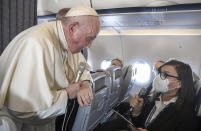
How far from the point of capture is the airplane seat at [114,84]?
210 cm

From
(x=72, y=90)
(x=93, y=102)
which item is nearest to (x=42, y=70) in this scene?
(x=72, y=90)

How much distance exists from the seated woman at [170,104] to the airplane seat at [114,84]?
1.22 ft

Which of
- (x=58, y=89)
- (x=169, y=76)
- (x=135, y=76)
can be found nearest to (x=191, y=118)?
(x=169, y=76)

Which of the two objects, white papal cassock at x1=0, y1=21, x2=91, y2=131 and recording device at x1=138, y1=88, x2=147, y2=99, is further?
recording device at x1=138, y1=88, x2=147, y2=99

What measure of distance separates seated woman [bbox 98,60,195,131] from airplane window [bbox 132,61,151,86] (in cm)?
19

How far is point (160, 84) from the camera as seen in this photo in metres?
1.86

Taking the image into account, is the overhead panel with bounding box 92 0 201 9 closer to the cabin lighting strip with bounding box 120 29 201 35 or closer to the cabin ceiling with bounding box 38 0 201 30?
the cabin ceiling with bounding box 38 0 201 30

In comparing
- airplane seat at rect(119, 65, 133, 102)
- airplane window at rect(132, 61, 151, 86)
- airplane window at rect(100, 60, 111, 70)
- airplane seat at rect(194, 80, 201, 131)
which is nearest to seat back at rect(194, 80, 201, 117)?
airplane seat at rect(194, 80, 201, 131)

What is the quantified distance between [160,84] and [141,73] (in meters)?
0.39

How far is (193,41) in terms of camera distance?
1.94 meters

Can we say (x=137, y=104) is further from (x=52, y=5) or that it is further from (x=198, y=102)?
(x=52, y=5)

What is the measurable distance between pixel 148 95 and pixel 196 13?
3.36 feet

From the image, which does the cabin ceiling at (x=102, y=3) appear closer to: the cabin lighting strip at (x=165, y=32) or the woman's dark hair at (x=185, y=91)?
the cabin lighting strip at (x=165, y=32)

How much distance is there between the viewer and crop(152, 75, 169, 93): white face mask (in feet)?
5.90
